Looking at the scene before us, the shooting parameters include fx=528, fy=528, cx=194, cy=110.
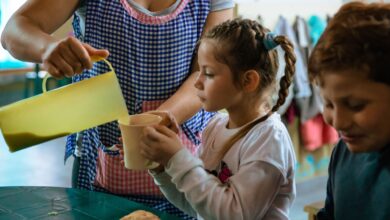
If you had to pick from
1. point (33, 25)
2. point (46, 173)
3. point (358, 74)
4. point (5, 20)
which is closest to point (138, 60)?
point (33, 25)

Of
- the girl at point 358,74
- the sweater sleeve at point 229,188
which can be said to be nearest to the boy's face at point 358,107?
the girl at point 358,74

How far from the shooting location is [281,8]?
129 inches

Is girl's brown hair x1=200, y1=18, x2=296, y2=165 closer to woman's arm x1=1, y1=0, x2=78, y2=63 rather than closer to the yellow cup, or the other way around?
the yellow cup

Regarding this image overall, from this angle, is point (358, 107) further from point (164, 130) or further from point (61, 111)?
point (61, 111)

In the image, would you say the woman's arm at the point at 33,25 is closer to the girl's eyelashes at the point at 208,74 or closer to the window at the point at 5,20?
the girl's eyelashes at the point at 208,74

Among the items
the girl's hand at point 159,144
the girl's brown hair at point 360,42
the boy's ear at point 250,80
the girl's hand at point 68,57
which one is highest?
the girl's brown hair at point 360,42

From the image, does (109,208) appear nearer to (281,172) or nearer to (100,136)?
(100,136)

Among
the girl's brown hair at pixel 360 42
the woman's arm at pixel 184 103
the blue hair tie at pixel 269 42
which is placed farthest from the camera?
the woman's arm at pixel 184 103

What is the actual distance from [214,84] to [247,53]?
0.35ft

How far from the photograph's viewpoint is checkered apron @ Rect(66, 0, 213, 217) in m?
1.42

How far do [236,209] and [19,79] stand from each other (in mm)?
5554

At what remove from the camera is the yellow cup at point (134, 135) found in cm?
116

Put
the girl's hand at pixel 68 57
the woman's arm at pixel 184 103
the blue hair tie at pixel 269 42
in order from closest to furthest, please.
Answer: the girl's hand at pixel 68 57 → the blue hair tie at pixel 269 42 → the woman's arm at pixel 184 103

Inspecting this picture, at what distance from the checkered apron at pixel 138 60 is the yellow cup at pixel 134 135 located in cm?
23
